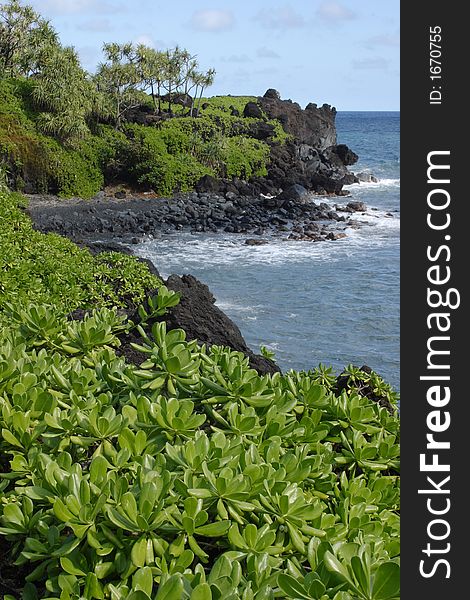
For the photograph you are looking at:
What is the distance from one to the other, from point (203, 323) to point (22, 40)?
43.5 meters

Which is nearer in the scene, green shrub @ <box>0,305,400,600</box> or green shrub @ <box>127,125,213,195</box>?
green shrub @ <box>0,305,400,600</box>

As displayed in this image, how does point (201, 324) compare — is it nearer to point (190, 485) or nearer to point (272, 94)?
point (190, 485)

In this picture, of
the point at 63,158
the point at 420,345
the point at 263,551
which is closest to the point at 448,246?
the point at 420,345

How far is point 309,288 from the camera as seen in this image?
2517 cm

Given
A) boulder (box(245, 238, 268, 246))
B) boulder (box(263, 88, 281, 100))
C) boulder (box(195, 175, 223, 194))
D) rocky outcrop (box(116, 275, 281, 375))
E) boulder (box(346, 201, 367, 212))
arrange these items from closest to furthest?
rocky outcrop (box(116, 275, 281, 375)) < boulder (box(245, 238, 268, 246)) < boulder (box(346, 201, 367, 212)) < boulder (box(195, 175, 223, 194)) < boulder (box(263, 88, 281, 100))

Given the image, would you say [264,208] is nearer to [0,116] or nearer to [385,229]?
[385,229]

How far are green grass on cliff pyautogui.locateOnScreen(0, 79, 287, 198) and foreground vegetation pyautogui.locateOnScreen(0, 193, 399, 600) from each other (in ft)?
102

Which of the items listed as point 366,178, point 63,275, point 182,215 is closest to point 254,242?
point 182,215

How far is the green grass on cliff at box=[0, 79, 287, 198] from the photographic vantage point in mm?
36763

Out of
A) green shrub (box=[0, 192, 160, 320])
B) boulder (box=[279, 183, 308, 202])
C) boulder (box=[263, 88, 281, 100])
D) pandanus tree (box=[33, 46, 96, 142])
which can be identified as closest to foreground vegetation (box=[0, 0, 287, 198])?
pandanus tree (box=[33, 46, 96, 142])

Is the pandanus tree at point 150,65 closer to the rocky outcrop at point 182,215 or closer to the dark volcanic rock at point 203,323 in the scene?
the rocky outcrop at point 182,215

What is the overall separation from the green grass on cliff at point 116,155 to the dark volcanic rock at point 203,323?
26.7m

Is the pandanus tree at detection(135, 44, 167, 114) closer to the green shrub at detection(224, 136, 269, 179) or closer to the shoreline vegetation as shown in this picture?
the green shrub at detection(224, 136, 269, 179)

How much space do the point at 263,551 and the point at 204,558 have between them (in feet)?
0.64
